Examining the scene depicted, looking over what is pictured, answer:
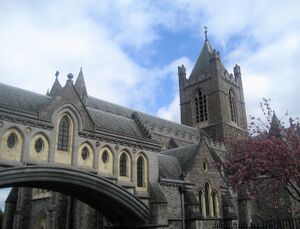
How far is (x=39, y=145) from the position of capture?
14367 mm

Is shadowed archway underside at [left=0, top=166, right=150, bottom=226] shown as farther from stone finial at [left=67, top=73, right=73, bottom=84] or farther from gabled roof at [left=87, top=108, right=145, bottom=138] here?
stone finial at [left=67, top=73, right=73, bottom=84]

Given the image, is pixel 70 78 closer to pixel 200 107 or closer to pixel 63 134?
pixel 63 134

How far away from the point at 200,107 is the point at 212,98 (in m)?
2.81

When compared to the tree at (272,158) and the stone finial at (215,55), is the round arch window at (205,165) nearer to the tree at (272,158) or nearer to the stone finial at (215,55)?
the tree at (272,158)

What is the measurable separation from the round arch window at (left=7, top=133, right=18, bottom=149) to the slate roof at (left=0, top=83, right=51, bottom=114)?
1.10 meters

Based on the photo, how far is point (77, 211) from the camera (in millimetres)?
21828

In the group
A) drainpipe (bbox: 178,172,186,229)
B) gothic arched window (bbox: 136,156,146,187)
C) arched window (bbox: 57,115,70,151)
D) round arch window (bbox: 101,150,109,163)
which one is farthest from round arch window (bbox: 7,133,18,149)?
drainpipe (bbox: 178,172,186,229)

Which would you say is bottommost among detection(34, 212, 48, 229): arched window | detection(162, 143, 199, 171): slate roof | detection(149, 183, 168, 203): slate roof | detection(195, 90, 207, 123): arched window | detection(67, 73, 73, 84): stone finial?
detection(34, 212, 48, 229): arched window

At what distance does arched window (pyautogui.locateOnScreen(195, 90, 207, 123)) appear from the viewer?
53834 mm

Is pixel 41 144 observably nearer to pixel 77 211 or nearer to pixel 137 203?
pixel 137 203

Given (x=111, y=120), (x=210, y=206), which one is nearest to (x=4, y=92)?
(x=111, y=120)

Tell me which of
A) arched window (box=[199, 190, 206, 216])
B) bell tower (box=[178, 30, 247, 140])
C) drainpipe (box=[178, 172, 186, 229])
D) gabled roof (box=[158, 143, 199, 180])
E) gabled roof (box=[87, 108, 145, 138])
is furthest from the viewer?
bell tower (box=[178, 30, 247, 140])

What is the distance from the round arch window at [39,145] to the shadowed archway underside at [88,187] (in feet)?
2.63

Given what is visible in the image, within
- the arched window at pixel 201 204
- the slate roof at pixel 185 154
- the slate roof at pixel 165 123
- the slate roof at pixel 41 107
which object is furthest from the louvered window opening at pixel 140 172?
the slate roof at pixel 165 123
